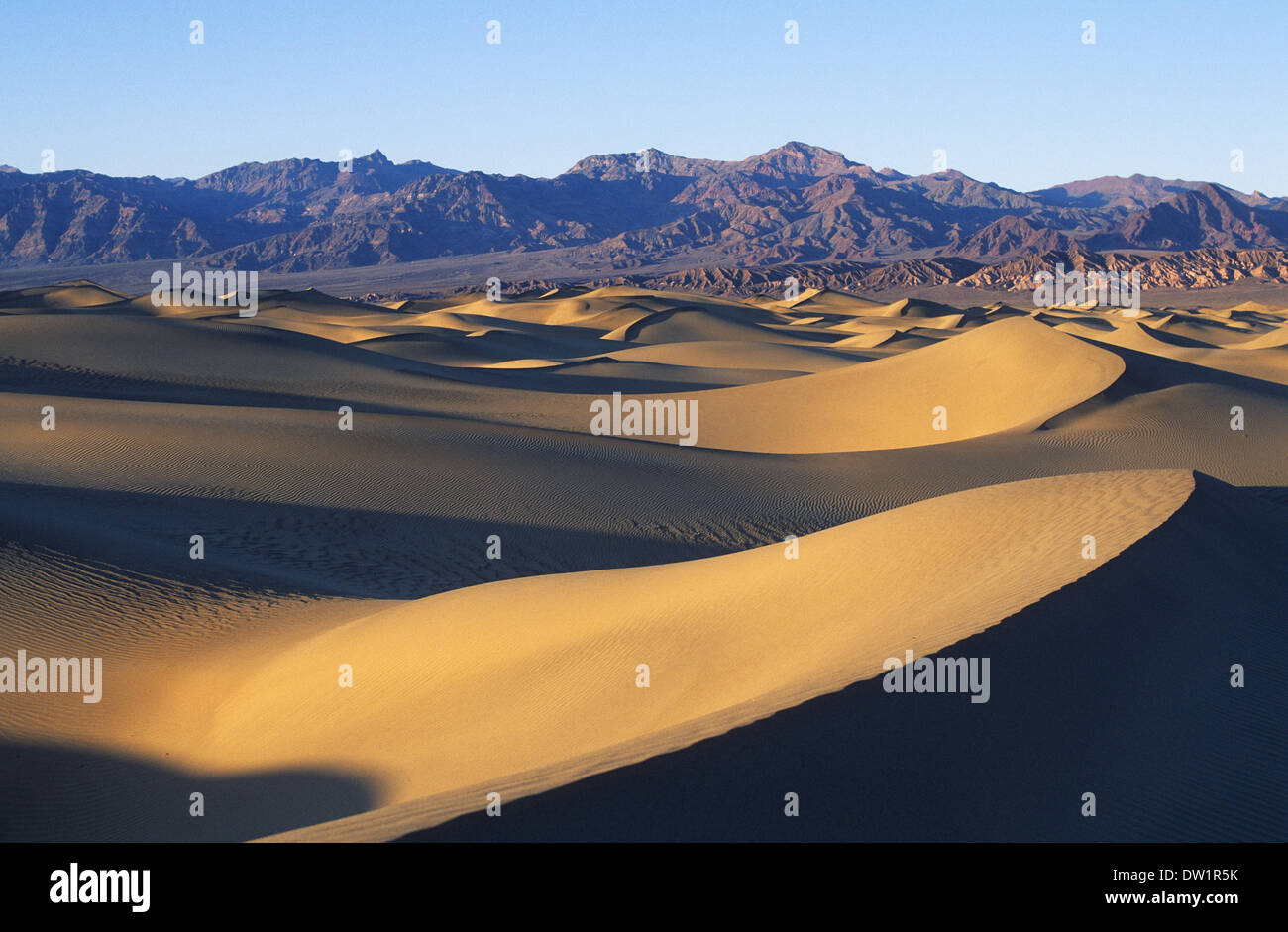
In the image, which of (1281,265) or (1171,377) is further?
(1281,265)

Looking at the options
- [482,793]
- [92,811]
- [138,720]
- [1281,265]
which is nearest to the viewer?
[482,793]

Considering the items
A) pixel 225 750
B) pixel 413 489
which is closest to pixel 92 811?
pixel 225 750

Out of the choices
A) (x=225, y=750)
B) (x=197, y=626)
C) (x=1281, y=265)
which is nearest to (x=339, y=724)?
(x=225, y=750)

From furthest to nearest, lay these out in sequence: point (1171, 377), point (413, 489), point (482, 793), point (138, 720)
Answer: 1. point (1171, 377)
2. point (413, 489)
3. point (138, 720)
4. point (482, 793)

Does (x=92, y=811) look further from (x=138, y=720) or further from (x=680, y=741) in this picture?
(x=680, y=741)
